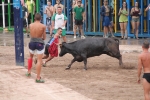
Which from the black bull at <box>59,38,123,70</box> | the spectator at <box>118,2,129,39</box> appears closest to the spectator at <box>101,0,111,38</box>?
the spectator at <box>118,2,129,39</box>

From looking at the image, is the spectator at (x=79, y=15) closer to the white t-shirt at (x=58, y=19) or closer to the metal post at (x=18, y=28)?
the white t-shirt at (x=58, y=19)

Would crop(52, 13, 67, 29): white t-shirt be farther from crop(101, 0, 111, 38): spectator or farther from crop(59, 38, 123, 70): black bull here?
crop(101, 0, 111, 38): spectator

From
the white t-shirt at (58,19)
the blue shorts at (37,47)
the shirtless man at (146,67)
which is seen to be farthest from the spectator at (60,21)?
the shirtless man at (146,67)

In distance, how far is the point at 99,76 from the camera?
14227 millimetres

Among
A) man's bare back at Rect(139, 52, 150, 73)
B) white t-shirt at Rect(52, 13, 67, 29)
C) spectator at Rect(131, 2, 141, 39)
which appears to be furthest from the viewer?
spectator at Rect(131, 2, 141, 39)

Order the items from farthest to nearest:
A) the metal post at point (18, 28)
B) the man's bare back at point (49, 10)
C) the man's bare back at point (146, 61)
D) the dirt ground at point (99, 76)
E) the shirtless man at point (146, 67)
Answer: the man's bare back at point (49, 10)
the metal post at point (18, 28)
the dirt ground at point (99, 76)
the man's bare back at point (146, 61)
the shirtless man at point (146, 67)

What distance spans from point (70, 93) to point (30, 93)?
895mm

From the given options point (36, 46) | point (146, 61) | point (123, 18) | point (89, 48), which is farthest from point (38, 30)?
point (123, 18)

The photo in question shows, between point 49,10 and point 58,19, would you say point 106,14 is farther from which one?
point 58,19

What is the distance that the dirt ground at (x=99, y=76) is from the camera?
11.8m

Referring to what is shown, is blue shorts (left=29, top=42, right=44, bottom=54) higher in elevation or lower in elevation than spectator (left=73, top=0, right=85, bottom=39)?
lower

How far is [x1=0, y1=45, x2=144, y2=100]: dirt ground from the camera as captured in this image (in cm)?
1178

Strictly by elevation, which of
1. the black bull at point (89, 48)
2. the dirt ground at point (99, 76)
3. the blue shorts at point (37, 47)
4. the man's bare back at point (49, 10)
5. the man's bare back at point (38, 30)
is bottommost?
the dirt ground at point (99, 76)

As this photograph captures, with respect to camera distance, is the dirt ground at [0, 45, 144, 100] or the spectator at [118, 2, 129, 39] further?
the spectator at [118, 2, 129, 39]
